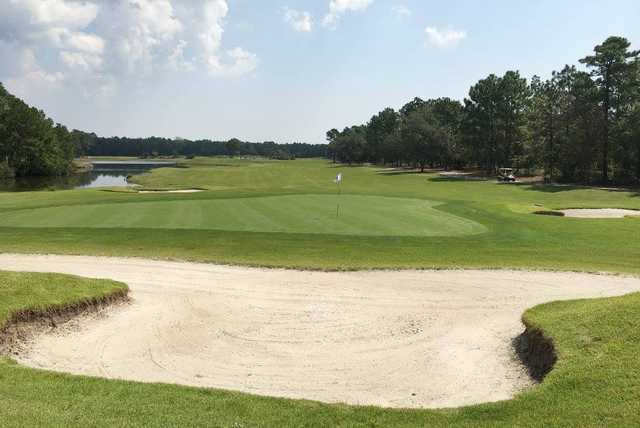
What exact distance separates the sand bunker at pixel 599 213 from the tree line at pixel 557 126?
3070cm

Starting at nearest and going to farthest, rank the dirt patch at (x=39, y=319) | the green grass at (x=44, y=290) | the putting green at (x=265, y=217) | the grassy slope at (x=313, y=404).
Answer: the grassy slope at (x=313, y=404), the dirt patch at (x=39, y=319), the green grass at (x=44, y=290), the putting green at (x=265, y=217)

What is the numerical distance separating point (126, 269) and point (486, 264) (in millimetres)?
12611

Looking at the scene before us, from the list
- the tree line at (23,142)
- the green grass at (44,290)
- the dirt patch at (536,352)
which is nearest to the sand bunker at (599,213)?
the dirt patch at (536,352)

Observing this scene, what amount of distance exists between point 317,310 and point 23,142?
106193 millimetres

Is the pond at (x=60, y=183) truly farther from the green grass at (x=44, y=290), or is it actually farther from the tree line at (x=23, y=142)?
the green grass at (x=44, y=290)

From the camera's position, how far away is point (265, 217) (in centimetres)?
2789

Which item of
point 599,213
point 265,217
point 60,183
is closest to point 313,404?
point 265,217

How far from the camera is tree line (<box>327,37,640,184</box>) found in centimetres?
6562

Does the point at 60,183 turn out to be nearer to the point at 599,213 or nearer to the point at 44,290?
the point at 599,213

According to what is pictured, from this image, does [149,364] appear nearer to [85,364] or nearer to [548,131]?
[85,364]

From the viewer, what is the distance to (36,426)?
656 centimetres

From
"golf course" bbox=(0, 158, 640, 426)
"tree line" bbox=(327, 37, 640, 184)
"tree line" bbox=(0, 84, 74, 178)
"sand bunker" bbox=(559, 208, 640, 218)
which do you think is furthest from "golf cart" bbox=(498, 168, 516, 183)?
"tree line" bbox=(0, 84, 74, 178)

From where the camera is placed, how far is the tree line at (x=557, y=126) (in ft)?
215

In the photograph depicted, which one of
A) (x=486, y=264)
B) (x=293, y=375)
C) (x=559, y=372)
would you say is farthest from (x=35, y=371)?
(x=486, y=264)
